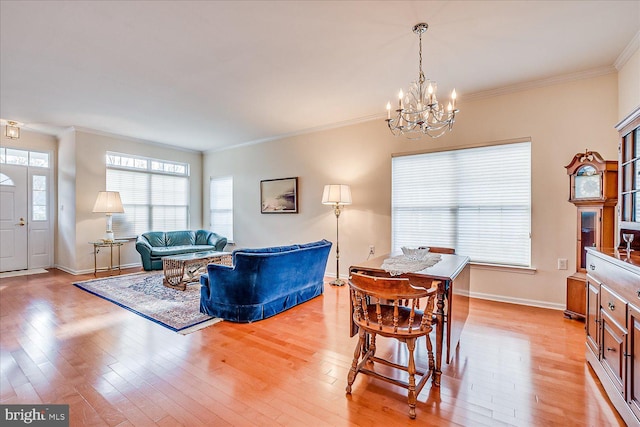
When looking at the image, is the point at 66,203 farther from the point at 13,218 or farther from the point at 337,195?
the point at 337,195

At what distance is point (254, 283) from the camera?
3125 mm

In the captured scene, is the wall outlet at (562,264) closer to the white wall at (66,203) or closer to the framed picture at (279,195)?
the framed picture at (279,195)

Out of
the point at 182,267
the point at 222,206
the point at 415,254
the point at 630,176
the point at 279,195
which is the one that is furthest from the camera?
the point at 222,206

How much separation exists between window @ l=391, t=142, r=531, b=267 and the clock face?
554 mm

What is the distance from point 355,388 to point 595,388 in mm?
1624

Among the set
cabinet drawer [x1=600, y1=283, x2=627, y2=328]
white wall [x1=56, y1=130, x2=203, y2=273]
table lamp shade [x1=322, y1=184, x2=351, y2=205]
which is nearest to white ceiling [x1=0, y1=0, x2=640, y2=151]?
white wall [x1=56, y1=130, x2=203, y2=273]

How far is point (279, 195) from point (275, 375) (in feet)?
14.0

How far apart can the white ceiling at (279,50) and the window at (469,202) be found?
94 cm

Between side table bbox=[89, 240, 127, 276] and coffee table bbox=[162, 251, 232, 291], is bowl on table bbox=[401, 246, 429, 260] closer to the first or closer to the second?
coffee table bbox=[162, 251, 232, 291]

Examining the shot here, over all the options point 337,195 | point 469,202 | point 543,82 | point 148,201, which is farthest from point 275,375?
point 148,201

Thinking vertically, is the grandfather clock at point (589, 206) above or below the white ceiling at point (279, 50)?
below

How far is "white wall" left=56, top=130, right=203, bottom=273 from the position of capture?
5.57m

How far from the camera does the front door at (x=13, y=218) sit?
17.9ft

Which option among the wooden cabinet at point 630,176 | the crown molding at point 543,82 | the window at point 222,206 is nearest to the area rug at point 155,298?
the window at point 222,206
